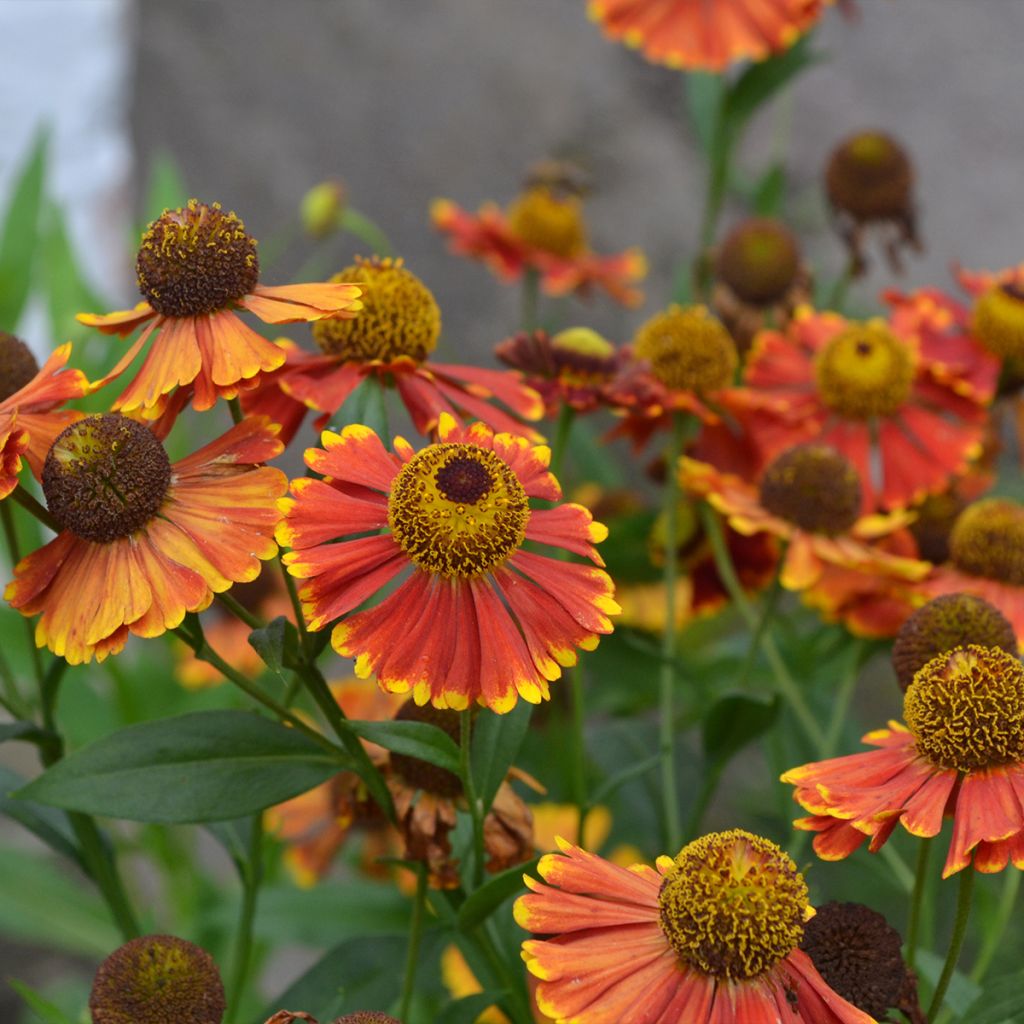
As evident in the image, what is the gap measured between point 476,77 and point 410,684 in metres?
1.73

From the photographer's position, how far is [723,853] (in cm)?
53

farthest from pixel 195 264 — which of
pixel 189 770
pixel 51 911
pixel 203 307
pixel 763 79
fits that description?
pixel 51 911

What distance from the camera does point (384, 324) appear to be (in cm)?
75

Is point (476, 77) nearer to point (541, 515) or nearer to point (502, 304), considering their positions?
point (502, 304)

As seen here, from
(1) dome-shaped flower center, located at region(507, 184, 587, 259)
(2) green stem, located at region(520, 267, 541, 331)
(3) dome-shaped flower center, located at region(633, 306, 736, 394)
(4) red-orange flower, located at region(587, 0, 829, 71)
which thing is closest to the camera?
(3) dome-shaped flower center, located at region(633, 306, 736, 394)

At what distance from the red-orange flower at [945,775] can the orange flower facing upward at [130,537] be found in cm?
26

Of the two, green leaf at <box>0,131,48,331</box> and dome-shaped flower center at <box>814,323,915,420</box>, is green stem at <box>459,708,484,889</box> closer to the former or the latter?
dome-shaped flower center at <box>814,323,915,420</box>

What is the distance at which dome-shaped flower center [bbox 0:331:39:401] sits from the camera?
0.73m

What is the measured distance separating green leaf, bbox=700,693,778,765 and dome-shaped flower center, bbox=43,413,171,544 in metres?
0.37

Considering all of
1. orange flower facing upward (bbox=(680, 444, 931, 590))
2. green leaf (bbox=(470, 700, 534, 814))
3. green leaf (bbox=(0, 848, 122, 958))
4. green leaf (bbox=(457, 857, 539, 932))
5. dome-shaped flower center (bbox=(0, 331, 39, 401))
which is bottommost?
green leaf (bbox=(0, 848, 122, 958))

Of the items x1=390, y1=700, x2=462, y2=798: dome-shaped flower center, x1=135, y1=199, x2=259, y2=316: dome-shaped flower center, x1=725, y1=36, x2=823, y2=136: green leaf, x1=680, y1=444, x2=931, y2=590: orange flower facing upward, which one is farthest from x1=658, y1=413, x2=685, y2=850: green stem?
x1=725, y1=36, x2=823, y2=136: green leaf

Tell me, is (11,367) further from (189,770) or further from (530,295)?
(530,295)

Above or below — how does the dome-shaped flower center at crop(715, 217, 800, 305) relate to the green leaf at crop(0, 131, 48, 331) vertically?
below

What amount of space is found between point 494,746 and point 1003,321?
0.62 m
